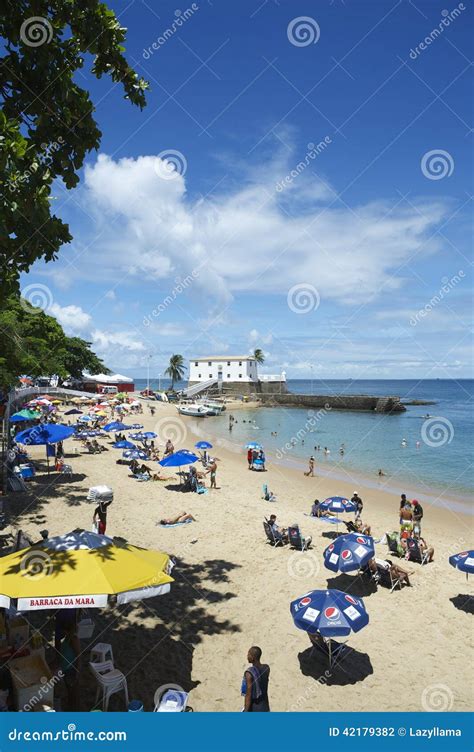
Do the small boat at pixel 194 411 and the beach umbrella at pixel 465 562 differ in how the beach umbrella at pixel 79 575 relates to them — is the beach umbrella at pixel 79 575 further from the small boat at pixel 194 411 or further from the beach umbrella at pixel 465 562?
the small boat at pixel 194 411

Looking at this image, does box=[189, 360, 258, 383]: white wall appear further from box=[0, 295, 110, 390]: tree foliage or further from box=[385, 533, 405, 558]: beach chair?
box=[385, 533, 405, 558]: beach chair

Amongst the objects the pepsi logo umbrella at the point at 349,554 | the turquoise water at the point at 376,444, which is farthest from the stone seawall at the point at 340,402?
the pepsi logo umbrella at the point at 349,554

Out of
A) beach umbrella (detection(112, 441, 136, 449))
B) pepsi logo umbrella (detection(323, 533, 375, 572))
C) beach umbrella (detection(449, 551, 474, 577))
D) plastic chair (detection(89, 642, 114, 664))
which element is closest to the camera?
plastic chair (detection(89, 642, 114, 664))

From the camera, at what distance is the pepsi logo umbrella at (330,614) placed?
22.5ft

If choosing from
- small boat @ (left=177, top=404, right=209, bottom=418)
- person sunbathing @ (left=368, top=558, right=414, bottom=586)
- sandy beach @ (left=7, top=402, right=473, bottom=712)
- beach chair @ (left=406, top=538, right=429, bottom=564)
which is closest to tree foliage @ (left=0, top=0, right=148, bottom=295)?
sandy beach @ (left=7, top=402, right=473, bottom=712)

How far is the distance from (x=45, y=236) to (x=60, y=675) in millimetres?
5869

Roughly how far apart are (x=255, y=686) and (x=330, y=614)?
2059mm

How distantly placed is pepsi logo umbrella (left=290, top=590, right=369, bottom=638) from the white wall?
95886 millimetres

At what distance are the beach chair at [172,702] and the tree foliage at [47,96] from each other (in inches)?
227

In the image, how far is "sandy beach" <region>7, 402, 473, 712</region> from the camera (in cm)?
671

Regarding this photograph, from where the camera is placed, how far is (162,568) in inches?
253

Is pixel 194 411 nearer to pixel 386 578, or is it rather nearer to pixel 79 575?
pixel 386 578

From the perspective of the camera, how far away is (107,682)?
6.00 meters

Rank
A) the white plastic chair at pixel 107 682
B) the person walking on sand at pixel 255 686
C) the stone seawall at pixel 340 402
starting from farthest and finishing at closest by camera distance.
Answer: the stone seawall at pixel 340 402 → the white plastic chair at pixel 107 682 → the person walking on sand at pixel 255 686
